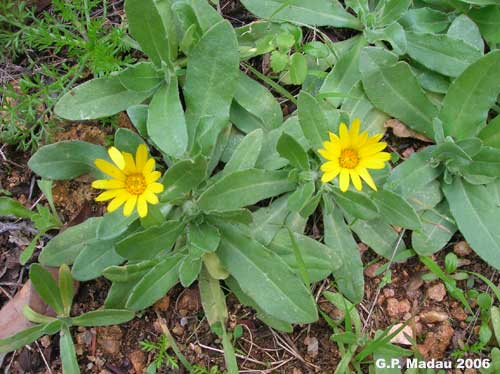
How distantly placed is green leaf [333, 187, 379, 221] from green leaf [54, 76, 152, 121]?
3.70ft

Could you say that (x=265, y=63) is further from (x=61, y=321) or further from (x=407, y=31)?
(x=61, y=321)

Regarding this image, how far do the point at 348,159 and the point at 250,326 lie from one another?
103 cm

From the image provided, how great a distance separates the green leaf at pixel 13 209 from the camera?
2.84 metres

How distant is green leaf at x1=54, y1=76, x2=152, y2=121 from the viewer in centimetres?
282

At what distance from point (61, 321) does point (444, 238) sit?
2005 mm

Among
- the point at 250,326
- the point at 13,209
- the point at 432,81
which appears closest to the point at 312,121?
the point at 432,81

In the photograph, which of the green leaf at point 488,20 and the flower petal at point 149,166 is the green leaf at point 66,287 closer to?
the flower petal at point 149,166

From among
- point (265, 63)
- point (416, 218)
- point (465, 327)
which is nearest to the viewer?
point (416, 218)

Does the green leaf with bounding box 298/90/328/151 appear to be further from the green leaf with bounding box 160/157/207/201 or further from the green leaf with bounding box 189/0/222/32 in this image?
the green leaf with bounding box 189/0/222/32

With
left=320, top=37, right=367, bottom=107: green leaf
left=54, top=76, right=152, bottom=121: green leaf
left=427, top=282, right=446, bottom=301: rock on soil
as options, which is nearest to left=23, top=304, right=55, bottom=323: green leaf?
left=54, top=76, right=152, bottom=121: green leaf

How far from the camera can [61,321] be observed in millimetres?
2766

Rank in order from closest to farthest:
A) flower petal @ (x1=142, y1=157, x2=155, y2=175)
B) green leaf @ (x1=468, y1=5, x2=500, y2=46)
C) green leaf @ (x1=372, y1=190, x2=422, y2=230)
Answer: flower petal @ (x1=142, y1=157, x2=155, y2=175) → green leaf @ (x1=372, y1=190, x2=422, y2=230) → green leaf @ (x1=468, y1=5, x2=500, y2=46)

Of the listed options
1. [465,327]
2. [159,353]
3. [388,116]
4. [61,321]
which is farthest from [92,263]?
[465,327]

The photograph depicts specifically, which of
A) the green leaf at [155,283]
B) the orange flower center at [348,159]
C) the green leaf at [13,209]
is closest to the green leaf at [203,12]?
the orange flower center at [348,159]
